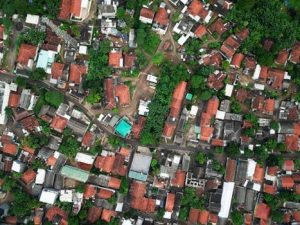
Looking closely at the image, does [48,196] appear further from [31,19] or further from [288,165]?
[288,165]

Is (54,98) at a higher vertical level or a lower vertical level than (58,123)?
higher

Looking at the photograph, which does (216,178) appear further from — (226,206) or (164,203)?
(164,203)

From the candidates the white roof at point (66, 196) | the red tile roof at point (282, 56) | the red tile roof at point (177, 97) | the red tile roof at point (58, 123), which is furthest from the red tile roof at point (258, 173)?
the red tile roof at point (58, 123)

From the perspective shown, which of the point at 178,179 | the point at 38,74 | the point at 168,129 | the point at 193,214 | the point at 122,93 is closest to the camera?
the point at 38,74

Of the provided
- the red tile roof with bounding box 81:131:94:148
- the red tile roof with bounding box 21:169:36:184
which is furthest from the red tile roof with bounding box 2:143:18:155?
the red tile roof with bounding box 81:131:94:148

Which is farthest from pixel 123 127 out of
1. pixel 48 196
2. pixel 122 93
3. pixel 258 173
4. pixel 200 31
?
pixel 258 173

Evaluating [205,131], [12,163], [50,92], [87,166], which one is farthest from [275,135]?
[12,163]
